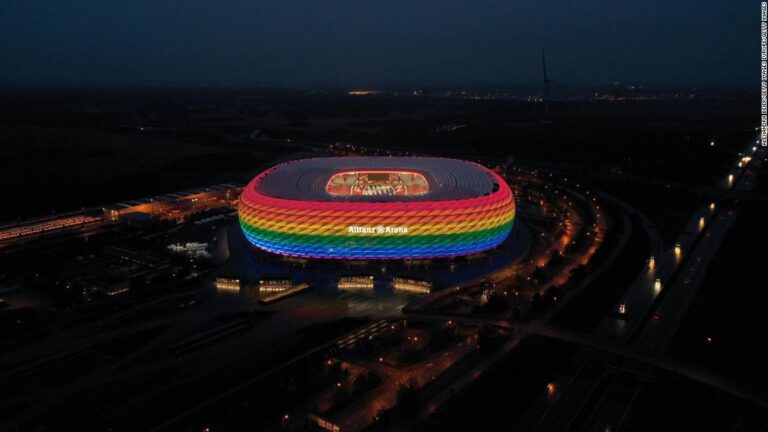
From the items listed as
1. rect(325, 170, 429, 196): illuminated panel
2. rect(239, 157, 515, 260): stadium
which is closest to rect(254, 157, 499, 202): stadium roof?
rect(239, 157, 515, 260): stadium

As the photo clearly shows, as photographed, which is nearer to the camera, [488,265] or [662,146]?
[488,265]

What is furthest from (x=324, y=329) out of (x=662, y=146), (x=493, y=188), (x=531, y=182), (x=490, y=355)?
(x=662, y=146)

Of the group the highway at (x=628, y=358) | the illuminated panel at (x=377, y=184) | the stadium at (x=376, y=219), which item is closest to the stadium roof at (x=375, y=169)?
the stadium at (x=376, y=219)

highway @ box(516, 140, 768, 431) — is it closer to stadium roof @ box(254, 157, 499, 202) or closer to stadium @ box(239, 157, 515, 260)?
stadium @ box(239, 157, 515, 260)

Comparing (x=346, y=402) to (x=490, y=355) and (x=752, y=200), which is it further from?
(x=752, y=200)

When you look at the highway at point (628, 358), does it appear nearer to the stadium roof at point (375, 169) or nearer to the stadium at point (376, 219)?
the stadium at point (376, 219)

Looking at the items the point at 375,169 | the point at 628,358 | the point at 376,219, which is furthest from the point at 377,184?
the point at 628,358

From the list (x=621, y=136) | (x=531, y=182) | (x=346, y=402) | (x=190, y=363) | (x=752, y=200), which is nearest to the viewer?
(x=346, y=402)

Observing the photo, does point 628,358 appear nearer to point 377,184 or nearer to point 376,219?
point 376,219
